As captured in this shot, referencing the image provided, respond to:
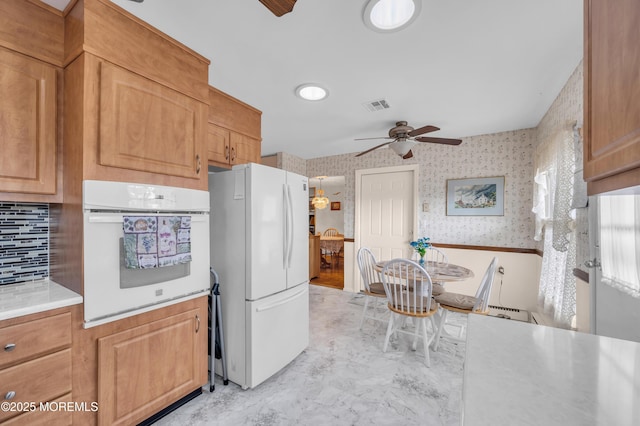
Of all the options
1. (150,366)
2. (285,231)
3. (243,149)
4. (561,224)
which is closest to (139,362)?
(150,366)

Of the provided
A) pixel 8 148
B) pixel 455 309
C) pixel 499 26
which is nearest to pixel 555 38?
pixel 499 26

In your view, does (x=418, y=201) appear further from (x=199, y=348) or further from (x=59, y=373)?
(x=59, y=373)

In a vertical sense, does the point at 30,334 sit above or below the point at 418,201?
below

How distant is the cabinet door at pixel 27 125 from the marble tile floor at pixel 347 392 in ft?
5.12

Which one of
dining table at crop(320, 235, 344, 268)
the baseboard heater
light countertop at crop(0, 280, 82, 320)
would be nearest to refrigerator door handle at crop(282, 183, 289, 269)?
light countertop at crop(0, 280, 82, 320)

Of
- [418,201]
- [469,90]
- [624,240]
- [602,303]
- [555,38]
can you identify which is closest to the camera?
[624,240]

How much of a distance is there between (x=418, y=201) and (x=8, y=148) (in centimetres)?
413

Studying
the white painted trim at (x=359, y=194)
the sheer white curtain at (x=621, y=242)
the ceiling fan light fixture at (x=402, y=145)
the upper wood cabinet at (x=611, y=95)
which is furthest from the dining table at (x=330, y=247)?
the upper wood cabinet at (x=611, y=95)

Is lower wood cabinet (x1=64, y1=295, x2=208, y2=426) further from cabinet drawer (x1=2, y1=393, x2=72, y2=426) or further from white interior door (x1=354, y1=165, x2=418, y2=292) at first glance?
white interior door (x1=354, y1=165, x2=418, y2=292)

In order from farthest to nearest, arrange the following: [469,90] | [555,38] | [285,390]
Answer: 1. [469,90]
2. [285,390]
3. [555,38]

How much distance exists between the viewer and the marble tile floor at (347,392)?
1.67 metres

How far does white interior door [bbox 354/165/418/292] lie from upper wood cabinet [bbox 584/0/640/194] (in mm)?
3326

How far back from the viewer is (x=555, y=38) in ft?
5.47

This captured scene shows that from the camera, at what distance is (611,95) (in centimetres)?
67
